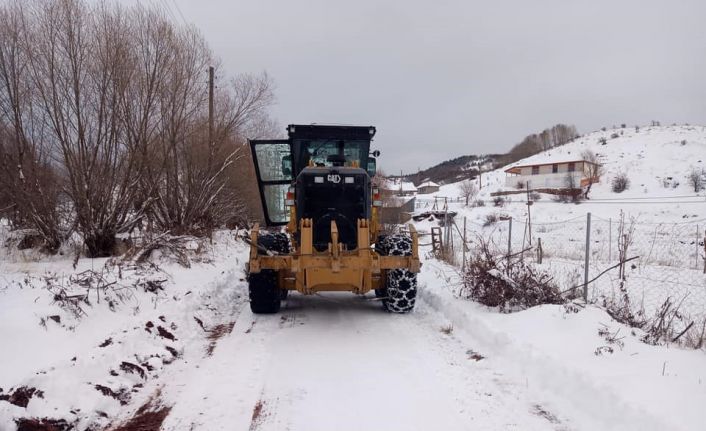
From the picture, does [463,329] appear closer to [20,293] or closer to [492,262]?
[492,262]

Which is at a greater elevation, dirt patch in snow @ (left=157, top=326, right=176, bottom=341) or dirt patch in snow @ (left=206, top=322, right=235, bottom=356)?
dirt patch in snow @ (left=157, top=326, right=176, bottom=341)

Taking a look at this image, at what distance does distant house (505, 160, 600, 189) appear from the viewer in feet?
200

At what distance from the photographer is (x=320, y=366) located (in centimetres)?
489

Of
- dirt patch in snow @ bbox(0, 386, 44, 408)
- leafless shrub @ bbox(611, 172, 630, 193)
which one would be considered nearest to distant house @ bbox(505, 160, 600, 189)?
leafless shrub @ bbox(611, 172, 630, 193)

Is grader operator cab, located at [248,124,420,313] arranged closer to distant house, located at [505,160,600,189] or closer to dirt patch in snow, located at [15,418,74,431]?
dirt patch in snow, located at [15,418,74,431]

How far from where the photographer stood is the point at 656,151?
223ft

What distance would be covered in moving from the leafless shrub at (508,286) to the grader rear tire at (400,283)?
94cm

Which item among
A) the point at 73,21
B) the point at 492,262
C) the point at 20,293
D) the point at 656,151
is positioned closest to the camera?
the point at 20,293

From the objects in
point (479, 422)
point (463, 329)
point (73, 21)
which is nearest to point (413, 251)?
point (463, 329)

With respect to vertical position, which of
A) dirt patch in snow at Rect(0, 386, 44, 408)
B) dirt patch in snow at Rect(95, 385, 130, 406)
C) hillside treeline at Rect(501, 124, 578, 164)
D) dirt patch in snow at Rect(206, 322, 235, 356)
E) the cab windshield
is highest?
hillside treeline at Rect(501, 124, 578, 164)

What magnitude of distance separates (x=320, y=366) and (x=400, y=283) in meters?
2.38

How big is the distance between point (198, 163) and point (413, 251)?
31.4ft

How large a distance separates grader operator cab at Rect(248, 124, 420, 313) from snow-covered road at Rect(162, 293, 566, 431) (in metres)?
0.66

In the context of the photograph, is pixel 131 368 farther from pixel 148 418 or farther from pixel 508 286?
pixel 508 286
